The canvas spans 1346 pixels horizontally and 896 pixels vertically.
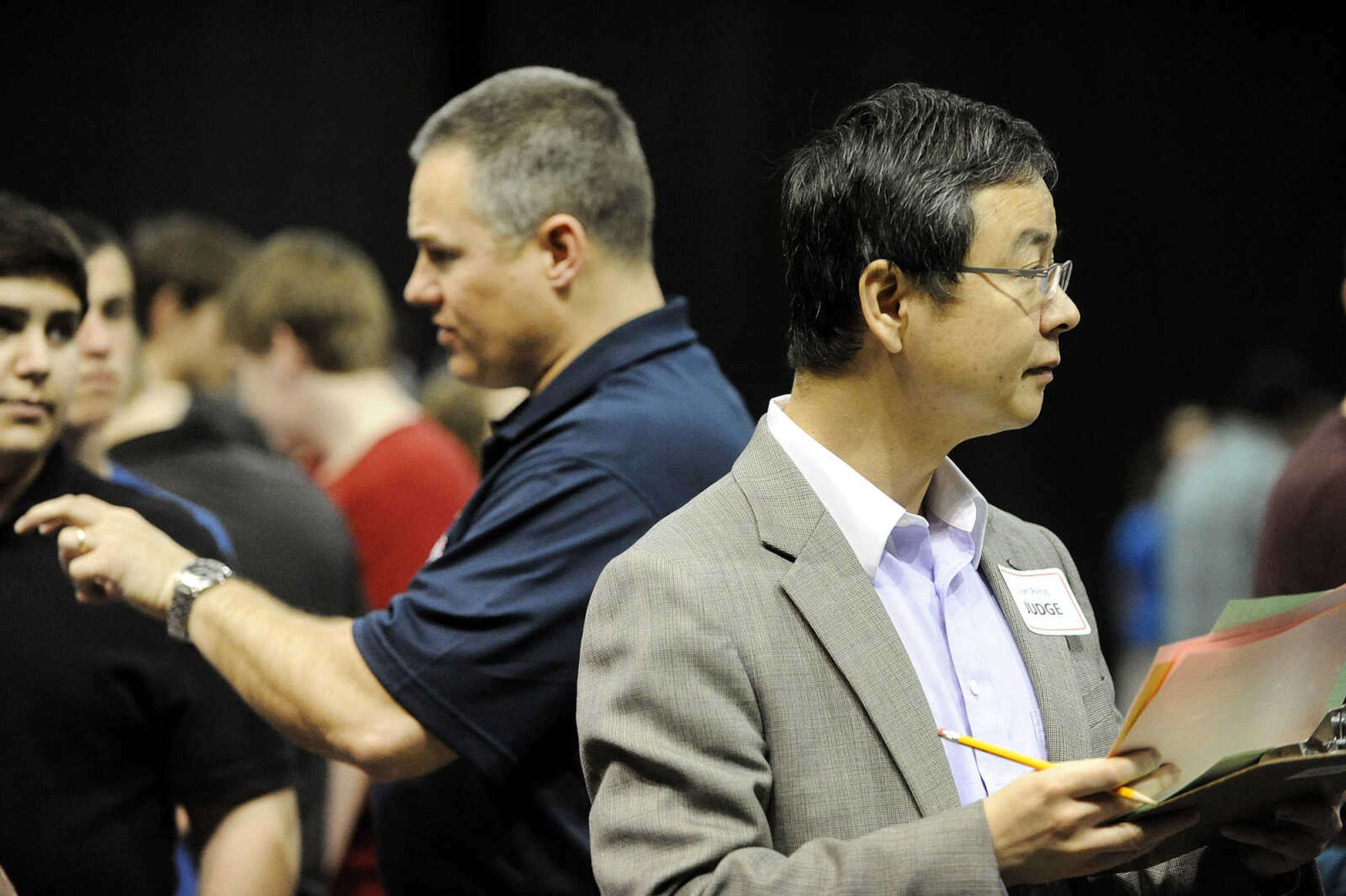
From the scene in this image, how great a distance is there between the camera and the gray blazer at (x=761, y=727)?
133 centimetres

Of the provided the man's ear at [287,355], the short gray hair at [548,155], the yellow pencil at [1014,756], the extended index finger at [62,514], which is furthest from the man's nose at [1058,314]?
the man's ear at [287,355]

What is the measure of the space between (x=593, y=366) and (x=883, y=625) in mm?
833

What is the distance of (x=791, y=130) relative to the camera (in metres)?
5.55

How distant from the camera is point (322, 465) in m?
4.42

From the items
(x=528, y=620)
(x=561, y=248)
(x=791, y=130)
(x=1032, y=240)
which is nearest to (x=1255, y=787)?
(x=1032, y=240)

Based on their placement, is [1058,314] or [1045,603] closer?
[1058,314]

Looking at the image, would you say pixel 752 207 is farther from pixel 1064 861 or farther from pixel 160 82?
pixel 1064 861

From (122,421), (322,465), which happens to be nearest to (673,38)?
(322,465)

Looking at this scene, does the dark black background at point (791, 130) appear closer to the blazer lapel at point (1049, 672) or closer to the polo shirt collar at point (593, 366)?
the polo shirt collar at point (593, 366)

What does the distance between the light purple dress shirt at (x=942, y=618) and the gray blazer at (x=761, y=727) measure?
0.04m

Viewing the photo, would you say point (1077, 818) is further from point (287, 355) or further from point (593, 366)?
point (287, 355)

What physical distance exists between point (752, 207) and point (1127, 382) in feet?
7.12

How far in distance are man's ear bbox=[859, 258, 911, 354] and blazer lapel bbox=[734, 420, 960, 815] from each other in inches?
6.5

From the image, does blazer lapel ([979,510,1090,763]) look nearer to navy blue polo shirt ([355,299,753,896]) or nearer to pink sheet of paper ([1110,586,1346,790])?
pink sheet of paper ([1110,586,1346,790])
